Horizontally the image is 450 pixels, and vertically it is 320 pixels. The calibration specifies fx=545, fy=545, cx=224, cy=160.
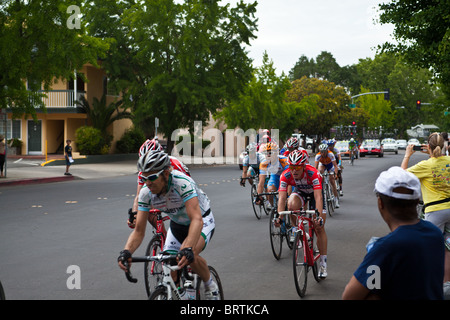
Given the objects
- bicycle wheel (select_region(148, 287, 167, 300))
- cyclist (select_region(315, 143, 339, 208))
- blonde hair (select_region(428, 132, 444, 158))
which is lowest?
bicycle wheel (select_region(148, 287, 167, 300))

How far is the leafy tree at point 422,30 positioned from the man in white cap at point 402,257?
1603cm

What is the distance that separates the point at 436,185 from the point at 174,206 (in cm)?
321

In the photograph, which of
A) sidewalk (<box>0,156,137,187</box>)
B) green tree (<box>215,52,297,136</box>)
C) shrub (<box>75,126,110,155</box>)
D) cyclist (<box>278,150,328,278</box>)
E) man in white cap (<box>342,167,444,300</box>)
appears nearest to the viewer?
man in white cap (<box>342,167,444,300</box>)

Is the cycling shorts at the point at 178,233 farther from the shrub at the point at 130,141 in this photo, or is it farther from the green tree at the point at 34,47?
the shrub at the point at 130,141

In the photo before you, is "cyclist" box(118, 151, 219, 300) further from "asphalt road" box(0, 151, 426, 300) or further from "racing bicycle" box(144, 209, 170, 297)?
"asphalt road" box(0, 151, 426, 300)

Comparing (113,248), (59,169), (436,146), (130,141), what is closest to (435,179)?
(436,146)

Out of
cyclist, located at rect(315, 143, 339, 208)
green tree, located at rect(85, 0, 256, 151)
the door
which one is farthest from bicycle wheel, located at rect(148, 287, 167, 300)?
the door

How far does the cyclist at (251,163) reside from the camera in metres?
13.1

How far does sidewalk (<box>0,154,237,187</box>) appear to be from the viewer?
910 inches

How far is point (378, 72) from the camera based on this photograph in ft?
405

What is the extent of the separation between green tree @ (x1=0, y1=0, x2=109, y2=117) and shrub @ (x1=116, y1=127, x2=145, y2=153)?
1792 cm

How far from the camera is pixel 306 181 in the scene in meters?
7.54

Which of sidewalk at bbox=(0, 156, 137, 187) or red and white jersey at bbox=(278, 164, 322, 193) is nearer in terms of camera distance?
red and white jersey at bbox=(278, 164, 322, 193)

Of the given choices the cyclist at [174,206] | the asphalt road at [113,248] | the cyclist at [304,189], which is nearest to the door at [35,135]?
the asphalt road at [113,248]
